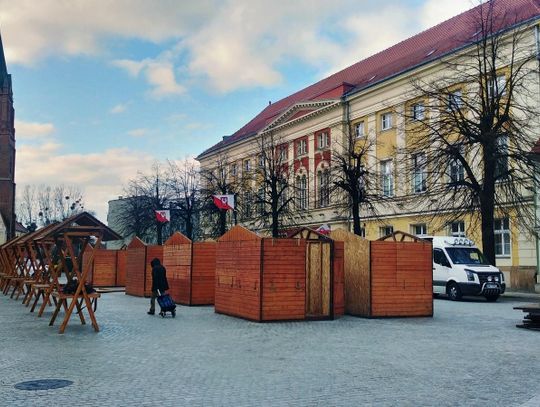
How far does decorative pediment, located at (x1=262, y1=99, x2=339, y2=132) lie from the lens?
51.0m

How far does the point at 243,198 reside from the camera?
2063 inches

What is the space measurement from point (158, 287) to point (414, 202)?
26553 mm

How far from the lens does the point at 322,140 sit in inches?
2041

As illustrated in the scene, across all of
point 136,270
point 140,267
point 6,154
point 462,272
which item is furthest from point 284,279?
point 6,154

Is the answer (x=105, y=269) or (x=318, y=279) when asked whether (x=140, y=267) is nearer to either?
(x=105, y=269)

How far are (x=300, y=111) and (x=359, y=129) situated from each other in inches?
309

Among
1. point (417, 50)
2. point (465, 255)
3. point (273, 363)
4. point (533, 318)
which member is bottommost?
→ point (273, 363)

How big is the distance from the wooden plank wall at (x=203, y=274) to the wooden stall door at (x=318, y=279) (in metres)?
5.49

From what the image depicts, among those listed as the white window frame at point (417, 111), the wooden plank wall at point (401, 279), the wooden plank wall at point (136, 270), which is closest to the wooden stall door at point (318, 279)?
the wooden plank wall at point (401, 279)

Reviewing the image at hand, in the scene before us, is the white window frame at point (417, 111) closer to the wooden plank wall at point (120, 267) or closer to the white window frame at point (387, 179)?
the white window frame at point (387, 179)

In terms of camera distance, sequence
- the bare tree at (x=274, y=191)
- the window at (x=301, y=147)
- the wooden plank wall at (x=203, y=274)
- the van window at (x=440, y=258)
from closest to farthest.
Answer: the wooden plank wall at (x=203, y=274) < the van window at (x=440, y=258) < the bare tree at (x=274, y=191) < the window at (x=301, y=147)

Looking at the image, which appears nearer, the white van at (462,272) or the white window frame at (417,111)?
the white van at (462,272)

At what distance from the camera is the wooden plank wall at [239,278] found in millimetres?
16812

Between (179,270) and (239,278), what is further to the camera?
(179,270)
